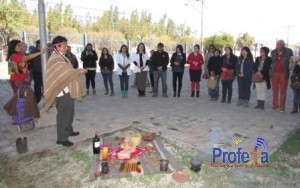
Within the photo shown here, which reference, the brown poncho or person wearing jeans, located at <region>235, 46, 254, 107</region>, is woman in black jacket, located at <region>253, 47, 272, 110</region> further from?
the brown poncho

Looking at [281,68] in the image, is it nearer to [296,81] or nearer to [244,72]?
[296,81]

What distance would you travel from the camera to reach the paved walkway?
18.0 feet

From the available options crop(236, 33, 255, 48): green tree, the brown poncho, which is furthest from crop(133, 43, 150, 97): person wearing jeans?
crop(236, 33, 255, 48): green tree

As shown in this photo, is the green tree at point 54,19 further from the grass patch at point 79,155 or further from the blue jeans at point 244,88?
the grass patch at point 79,155

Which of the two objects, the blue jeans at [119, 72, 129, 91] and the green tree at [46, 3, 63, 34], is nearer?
the blue jeans at [119, 72, 129, 91]

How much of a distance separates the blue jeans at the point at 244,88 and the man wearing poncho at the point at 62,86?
4718 mm

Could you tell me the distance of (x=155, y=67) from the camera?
9477 millimetres

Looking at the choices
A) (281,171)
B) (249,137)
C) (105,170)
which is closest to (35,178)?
(105,170)

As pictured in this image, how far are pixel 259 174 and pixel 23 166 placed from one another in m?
3.29

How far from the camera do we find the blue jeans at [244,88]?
8102 millimetres

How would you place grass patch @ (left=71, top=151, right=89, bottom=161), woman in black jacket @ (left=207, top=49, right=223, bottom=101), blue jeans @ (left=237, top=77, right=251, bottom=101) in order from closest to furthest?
grass patch @ (left=71, top=151, right=89, bottom=161) < blue jeans @ (left=237, top=77, right=251, bottom=101) < woman in black jacket @ (left=207, top=49, right=223, bottom=101)

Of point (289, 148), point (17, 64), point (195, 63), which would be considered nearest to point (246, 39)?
point (195, 63)

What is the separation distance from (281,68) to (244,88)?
115 centimetres

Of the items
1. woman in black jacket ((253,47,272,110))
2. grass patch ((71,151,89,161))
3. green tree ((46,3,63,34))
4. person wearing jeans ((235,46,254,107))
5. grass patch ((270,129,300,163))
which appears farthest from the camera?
green tree ((46,3,63,34))
